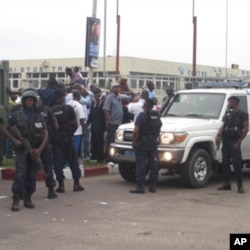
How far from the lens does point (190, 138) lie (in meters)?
10.5

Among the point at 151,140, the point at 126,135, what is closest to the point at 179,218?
the point at 151,140

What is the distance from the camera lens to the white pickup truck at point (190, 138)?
1050cm

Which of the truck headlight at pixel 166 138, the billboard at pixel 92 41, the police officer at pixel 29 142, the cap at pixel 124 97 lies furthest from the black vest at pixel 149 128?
the billboard at pixel 92 41

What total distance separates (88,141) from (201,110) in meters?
3.09

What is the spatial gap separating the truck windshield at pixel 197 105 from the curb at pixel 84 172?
1.90 m

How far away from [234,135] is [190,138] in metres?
0.79

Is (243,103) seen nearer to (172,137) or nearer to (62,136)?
(172,137)

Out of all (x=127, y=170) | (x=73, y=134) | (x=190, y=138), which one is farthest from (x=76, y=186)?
(x=190, y=138)

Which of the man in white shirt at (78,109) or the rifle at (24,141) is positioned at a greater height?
the man in white shirt at (78,109)

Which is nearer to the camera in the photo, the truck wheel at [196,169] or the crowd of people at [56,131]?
the crowd of people at [56,131]

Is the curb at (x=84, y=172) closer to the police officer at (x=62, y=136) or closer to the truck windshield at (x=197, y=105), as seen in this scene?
the police officer at (x=62, y=136)

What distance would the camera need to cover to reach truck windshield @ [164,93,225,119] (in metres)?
11.4

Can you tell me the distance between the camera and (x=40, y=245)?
21.5 ft

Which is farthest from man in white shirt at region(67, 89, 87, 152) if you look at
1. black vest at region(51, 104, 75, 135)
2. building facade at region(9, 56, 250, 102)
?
building facade at region(9, 56, 250, 102)
